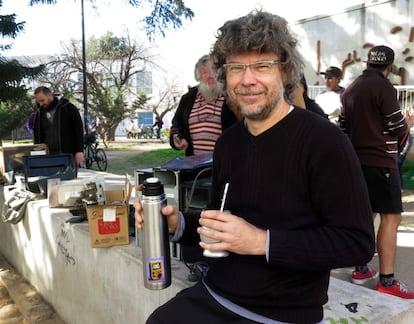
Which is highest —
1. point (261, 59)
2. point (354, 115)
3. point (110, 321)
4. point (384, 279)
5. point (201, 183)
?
point (261, 59)

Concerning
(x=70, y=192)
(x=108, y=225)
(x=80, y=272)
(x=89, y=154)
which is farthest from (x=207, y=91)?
(x=89, y=154)

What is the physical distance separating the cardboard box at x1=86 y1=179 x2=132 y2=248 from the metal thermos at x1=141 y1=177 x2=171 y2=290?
3.84ft

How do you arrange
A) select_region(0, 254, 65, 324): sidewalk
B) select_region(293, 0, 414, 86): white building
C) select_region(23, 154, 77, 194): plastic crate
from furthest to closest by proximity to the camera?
select_region(293, 0, 414, 86): white building
select_region(23, 154, 77, 194): plastic crate
select_region(0, 254, 65, 324): sidewalk

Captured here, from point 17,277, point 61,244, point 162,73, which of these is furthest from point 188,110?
point 162,73

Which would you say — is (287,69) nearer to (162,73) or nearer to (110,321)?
(110,321)

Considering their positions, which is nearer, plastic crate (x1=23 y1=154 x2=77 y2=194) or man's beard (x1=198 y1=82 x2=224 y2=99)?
man's beard (x1=198 y1=82 x2=224 y2=99)

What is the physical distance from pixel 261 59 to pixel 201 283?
2.85 feet

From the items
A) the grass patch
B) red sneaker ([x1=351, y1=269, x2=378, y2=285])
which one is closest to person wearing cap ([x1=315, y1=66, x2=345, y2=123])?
red sneaker ([x1=351, y1=269, x2=378, y2=285])

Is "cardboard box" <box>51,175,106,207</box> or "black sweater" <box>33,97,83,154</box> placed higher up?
"black sweater" <box>33,97,83,154</box>

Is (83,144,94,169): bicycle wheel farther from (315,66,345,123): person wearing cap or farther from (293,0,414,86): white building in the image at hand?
(315,66,345,123): person wearing cap

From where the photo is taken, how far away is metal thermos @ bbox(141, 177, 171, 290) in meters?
1.55

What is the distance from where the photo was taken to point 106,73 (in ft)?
105

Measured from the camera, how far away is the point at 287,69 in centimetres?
146

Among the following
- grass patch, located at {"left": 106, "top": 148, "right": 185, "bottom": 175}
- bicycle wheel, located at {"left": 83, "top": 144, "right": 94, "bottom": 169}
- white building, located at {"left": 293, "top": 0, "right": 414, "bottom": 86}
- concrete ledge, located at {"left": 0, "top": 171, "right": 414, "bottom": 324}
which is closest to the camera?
concrete ledge, located at {"left": 0, "top": 171, "right": 414, "bottom": 324}
